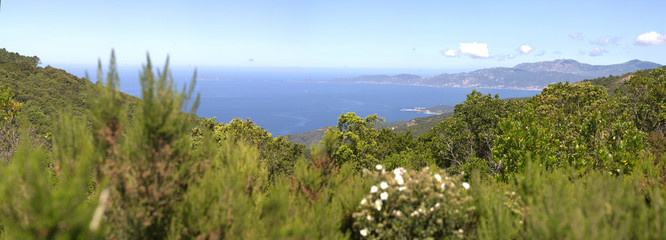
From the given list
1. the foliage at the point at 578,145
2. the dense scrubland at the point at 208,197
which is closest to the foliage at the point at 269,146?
the foliage at the point at 578,145

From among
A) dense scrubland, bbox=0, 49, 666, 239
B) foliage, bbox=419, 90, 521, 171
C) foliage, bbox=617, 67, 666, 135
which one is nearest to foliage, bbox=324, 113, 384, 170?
foliage, bbox=419, 90, 521, 171

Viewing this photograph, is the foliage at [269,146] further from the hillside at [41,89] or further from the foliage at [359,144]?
the hillside at [41,89]

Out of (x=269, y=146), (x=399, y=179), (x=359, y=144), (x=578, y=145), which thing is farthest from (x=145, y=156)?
(x=269, y=146)

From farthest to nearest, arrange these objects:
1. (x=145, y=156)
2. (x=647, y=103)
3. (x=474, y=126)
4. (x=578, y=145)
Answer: (x=474, y=126)
(x=647, y=103)
(x=578, y=145)
(x=145, y=156)

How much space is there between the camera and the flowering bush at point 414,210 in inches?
178

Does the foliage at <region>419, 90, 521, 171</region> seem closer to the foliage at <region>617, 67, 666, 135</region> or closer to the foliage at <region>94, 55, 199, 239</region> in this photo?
the foliage at <region>617, 67, 666, 135</region>

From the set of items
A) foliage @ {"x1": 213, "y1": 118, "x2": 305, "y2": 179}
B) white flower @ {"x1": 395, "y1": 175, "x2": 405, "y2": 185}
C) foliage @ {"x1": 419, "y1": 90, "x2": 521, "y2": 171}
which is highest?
white flower @ {"x1": 395, "y1": 175, "x2": 405, "y2": 185}

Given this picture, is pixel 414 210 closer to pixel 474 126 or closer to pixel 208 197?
pixel 208 197

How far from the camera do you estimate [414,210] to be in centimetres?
462

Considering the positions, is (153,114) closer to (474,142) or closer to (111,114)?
(111,114)

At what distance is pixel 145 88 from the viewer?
13.2 feet

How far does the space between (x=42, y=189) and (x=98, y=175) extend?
1.24 metres

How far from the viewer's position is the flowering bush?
4.53m

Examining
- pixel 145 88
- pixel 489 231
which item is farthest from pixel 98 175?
pixel 489 231
